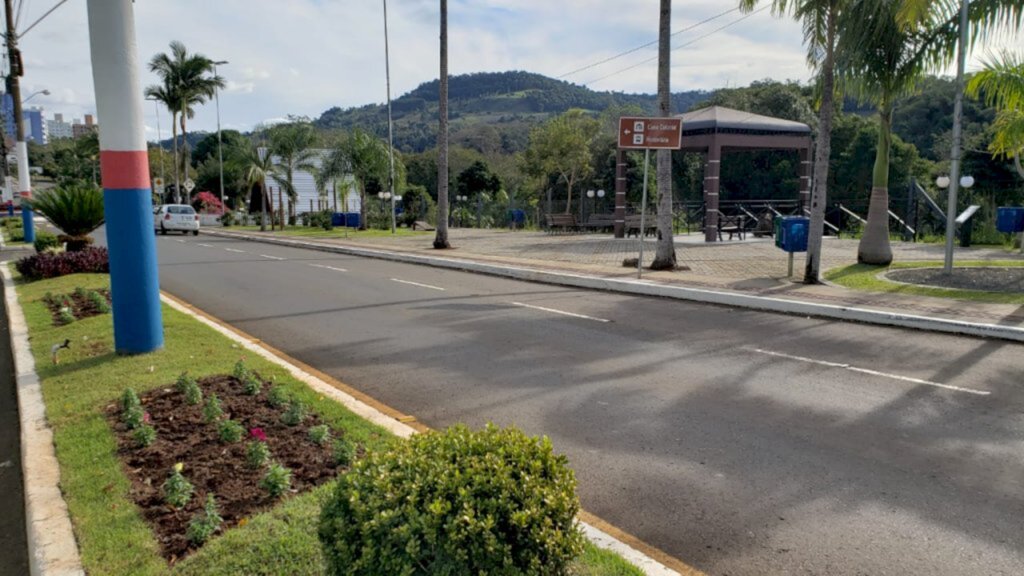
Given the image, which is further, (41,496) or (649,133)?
(649,133)

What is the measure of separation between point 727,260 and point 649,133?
597 cm

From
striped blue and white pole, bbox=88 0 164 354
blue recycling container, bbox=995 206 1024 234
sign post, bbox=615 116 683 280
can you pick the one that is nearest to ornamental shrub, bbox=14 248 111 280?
striped blue and white pole, bbox=88 0 164 354

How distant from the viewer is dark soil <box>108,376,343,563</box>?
383cm

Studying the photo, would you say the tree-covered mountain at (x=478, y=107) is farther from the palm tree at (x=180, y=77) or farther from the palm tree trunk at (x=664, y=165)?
the palm tree trunk at (x=664, y=165)

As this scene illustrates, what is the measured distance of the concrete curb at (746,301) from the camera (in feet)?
30.1

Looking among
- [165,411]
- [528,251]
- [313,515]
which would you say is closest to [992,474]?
[313,515]

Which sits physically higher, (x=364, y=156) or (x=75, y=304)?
(x=364, y=156)

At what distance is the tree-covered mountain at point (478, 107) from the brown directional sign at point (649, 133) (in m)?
91.1

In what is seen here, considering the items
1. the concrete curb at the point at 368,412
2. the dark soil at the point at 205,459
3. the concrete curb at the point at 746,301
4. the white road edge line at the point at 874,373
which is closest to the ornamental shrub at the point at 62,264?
the concrete curb at the point at 368,412

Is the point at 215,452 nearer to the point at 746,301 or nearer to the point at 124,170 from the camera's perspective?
the point at 124,170

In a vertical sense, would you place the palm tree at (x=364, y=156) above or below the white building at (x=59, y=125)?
below

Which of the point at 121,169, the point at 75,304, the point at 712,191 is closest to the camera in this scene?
the point at 121,169

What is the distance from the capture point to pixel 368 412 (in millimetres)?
5535

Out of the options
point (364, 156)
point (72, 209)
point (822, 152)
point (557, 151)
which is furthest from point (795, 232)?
point (364, 156)
